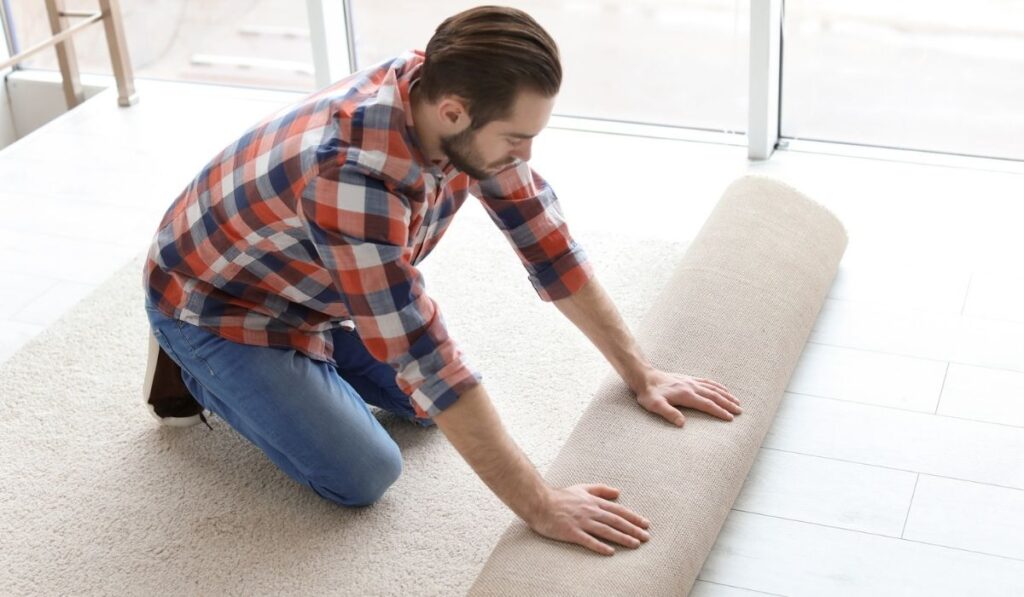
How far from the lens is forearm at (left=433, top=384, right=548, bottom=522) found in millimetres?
1849

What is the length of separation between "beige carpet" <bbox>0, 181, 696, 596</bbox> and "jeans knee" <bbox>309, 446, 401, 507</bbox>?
0.09ft

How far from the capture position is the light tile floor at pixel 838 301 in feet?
6.81

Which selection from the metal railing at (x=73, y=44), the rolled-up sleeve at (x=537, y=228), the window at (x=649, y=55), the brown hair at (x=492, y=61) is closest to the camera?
the brown hair at (x=492, y=61)

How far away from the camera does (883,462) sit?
2242 mm

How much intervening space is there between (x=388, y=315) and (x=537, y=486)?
0.33 metres

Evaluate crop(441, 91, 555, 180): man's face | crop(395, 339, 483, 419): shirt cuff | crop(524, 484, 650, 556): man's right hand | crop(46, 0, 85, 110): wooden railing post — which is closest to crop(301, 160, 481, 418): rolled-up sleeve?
crop(395, 339, 483, 419): shirt cuff

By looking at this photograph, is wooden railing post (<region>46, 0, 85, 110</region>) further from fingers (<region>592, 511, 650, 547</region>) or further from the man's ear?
fingers (<region>592, 511, 650, 547</region>)

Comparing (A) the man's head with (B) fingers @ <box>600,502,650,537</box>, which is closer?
(A) the man's head

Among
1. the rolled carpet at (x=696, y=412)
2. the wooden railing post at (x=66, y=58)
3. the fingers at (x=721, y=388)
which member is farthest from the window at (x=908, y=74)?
the wooden railing post at (x=66, y=58)

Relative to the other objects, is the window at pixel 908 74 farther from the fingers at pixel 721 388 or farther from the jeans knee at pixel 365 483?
the jeans knee at pixel 365 483

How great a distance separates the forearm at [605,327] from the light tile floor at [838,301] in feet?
0.93

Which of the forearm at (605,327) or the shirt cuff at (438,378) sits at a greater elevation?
the shirt cuff at (438,378)

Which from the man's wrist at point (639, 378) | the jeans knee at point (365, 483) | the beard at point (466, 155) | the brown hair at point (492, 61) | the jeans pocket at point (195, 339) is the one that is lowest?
the jeans knee at point (365, 483)

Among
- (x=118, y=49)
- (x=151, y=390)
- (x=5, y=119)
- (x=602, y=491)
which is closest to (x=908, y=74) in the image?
(x=602, y=491)
